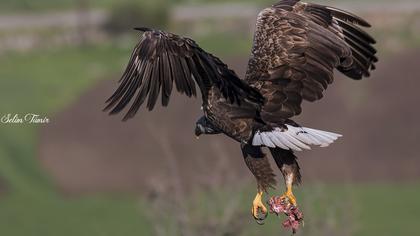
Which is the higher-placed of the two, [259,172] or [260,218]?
[259,172]

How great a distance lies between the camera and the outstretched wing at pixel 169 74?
40.0 ft

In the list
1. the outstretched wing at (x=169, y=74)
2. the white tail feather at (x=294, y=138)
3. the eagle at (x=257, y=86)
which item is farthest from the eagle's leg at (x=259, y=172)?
the outstretched wing at (x=169, y=74)

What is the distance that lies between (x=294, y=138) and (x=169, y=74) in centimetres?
145

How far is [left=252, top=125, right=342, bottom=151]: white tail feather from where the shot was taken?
11766mm

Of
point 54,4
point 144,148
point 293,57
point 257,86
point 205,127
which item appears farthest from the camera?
point 54,4

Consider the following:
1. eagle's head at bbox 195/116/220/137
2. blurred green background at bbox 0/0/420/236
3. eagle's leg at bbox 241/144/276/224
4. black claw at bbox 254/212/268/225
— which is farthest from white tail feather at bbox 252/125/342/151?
blurred green background at bbox 0/0/420/236

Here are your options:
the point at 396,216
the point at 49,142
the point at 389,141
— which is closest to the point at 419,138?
the point at 389,141

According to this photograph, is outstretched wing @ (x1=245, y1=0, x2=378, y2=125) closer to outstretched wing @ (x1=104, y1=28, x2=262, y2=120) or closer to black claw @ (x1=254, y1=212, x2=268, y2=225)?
outstretched wing @ (x1=104, y1=28, x2=262, y2=120)

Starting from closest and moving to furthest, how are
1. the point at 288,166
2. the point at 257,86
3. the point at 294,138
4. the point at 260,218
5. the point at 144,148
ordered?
the point at 294,138, the point at 260,218, the point at 288,166, the point at 257,86, the point at 144,148

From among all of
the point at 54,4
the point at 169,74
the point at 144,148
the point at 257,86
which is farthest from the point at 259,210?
the point at 54,4

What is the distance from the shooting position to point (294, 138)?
1193 cm

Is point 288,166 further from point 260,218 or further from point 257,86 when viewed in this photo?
point 257,86

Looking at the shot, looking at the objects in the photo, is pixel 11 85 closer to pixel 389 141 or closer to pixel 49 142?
pixel 49 142

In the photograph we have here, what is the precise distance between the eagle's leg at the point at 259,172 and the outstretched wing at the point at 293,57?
0.36m
